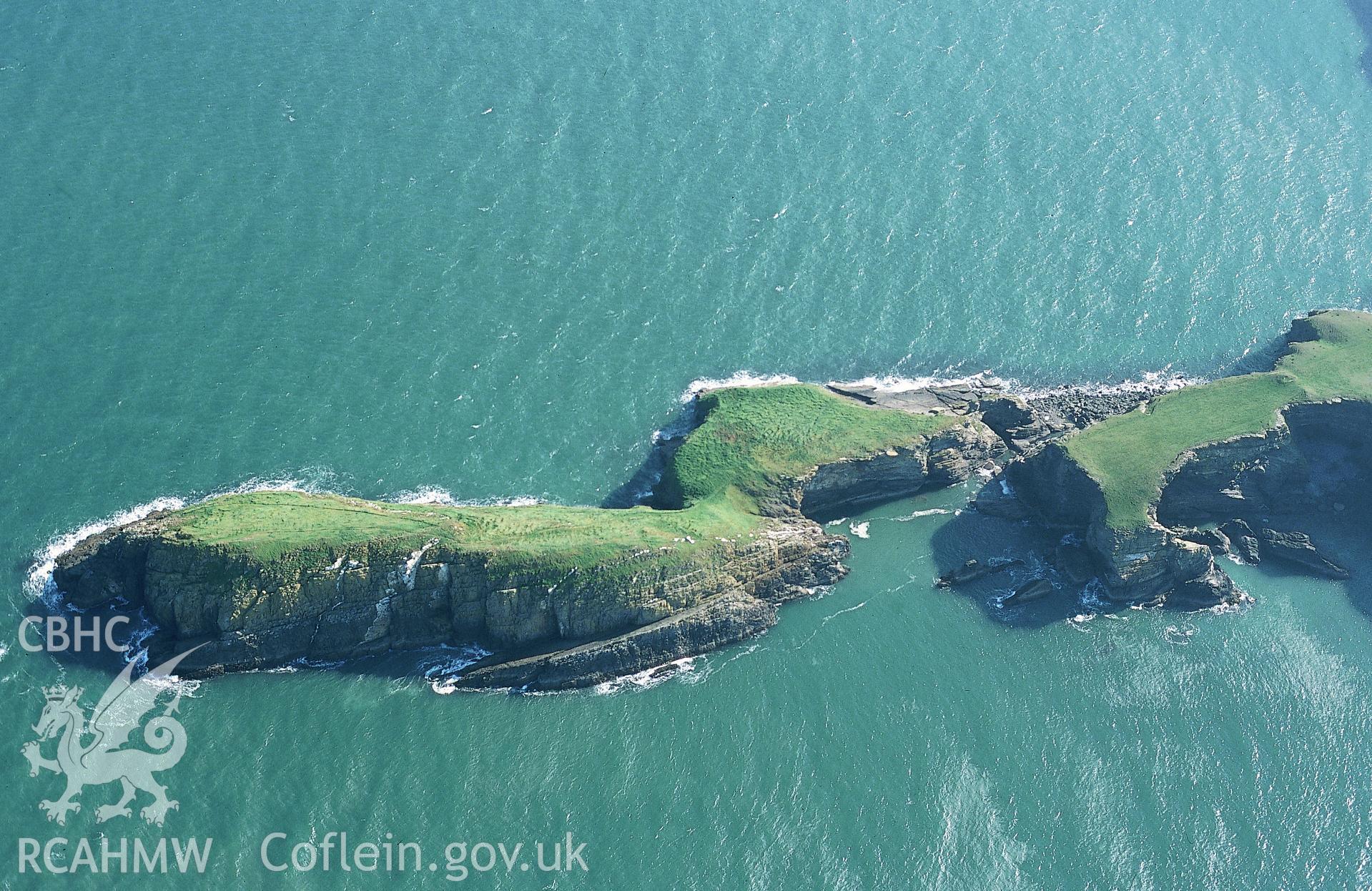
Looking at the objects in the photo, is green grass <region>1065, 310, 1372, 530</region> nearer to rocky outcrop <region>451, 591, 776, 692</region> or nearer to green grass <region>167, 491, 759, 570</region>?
green grass <region>167, 491, 759, 570</region>

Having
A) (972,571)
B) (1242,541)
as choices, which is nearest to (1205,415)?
(1242,541)

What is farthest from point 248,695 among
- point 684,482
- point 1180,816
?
point 1180,816

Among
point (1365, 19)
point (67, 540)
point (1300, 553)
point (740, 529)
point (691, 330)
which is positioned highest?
point (1365, 19)

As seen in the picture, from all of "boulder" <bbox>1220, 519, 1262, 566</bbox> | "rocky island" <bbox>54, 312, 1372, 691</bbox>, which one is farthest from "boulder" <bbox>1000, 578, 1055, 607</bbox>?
"boulder" <bbox>1220, 519, 1262, 566</bbox>

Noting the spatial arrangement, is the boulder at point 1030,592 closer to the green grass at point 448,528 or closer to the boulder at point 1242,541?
the boulder at point 1242,541

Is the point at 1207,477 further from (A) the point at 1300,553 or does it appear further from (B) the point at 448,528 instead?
(B) the point at 448,528
